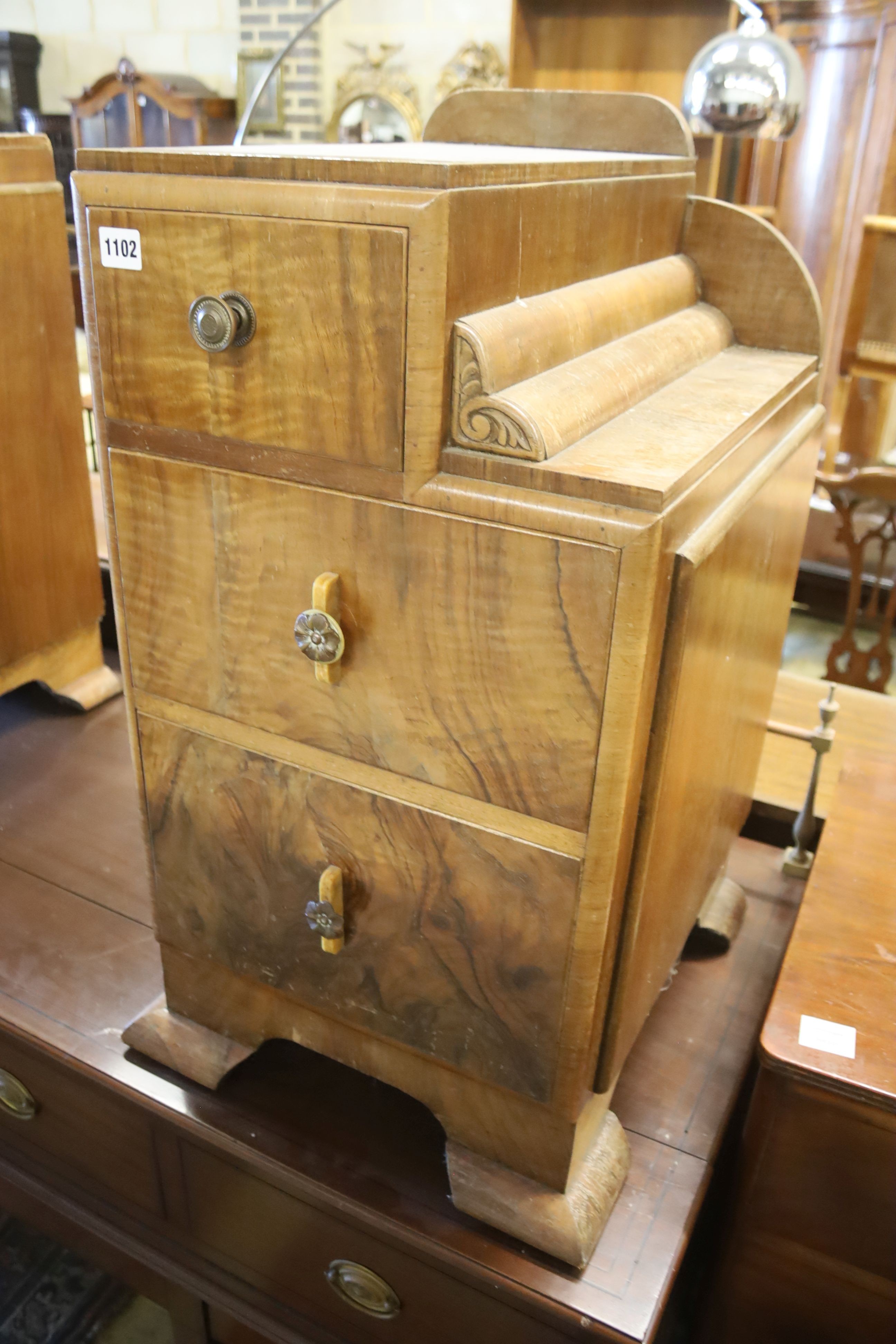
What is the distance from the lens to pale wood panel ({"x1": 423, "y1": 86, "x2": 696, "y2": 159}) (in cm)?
104

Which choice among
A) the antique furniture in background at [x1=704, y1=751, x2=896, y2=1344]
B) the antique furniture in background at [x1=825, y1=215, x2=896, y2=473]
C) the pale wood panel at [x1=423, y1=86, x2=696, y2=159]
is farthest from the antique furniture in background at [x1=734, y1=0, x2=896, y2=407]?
the antique furniture in background at [x1=704, y1=751, x2=896, y2=1344]

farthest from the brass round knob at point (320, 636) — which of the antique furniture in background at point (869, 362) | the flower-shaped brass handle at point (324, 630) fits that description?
the antique furniture in background at point (869, 362)

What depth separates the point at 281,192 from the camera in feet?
2.21

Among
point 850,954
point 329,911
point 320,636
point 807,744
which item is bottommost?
point 807,744

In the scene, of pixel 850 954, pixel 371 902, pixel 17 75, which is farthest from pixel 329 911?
pixel 17 75

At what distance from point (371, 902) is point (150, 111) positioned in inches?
202

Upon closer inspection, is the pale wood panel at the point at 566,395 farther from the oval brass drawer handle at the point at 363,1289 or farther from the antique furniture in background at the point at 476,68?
the antique furniture in background at the point at 476,68

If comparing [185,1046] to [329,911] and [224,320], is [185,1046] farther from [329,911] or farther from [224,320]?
[224,320]

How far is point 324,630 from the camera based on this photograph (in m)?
0.76

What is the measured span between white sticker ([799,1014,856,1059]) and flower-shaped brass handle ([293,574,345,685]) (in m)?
0.56

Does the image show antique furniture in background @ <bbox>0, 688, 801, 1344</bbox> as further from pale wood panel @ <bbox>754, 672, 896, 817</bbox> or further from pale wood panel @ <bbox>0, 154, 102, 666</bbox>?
pale wood panel @ <bbox>0, 154, 102, 666</bbox>

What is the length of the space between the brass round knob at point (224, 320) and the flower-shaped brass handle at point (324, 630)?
173 mm

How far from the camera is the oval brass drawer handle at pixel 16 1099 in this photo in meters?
1.20

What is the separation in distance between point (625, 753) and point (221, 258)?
43 centimetres
